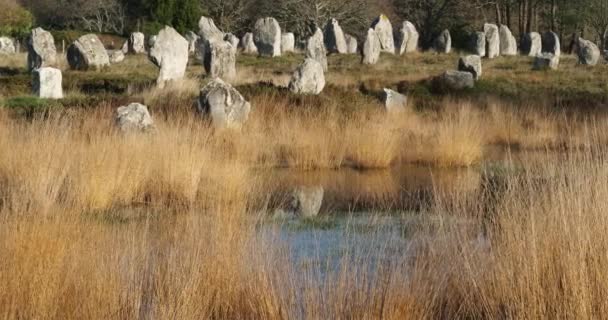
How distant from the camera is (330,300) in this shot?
187 inches

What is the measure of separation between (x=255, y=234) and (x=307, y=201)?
476 cm

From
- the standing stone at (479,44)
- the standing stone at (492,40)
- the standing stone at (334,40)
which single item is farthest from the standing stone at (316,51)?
the standing stone at (492,40)

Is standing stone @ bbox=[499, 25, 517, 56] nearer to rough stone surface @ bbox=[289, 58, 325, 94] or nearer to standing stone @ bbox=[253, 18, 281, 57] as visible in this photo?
standing stone @ bbox=[253, 18, 281, 57]

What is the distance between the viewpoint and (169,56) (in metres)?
22.1

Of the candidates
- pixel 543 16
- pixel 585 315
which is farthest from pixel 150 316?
pixel 543 16

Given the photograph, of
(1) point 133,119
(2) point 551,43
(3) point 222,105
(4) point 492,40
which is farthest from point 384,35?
(1) point 133,119

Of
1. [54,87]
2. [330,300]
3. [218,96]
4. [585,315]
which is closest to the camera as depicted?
[585,315]

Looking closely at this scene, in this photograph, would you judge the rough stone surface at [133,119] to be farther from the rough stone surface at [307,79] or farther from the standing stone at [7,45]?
the standing stone at [7,45]

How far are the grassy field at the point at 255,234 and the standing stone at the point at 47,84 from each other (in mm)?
5270

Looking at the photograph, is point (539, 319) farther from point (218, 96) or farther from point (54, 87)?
point (54, 87)

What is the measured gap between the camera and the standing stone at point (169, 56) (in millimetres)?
21938

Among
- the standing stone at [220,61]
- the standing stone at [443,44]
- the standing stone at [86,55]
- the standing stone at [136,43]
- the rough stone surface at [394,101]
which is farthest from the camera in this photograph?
the standing stone at [443,44]

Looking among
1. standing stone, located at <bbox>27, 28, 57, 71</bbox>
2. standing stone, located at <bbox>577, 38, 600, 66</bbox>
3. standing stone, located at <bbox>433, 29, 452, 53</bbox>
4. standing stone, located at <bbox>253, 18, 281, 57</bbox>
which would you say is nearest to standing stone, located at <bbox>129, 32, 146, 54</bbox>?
standing stone, located at <bbox>253, 18, 281, 57</bbox>

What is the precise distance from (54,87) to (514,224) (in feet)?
50.0
